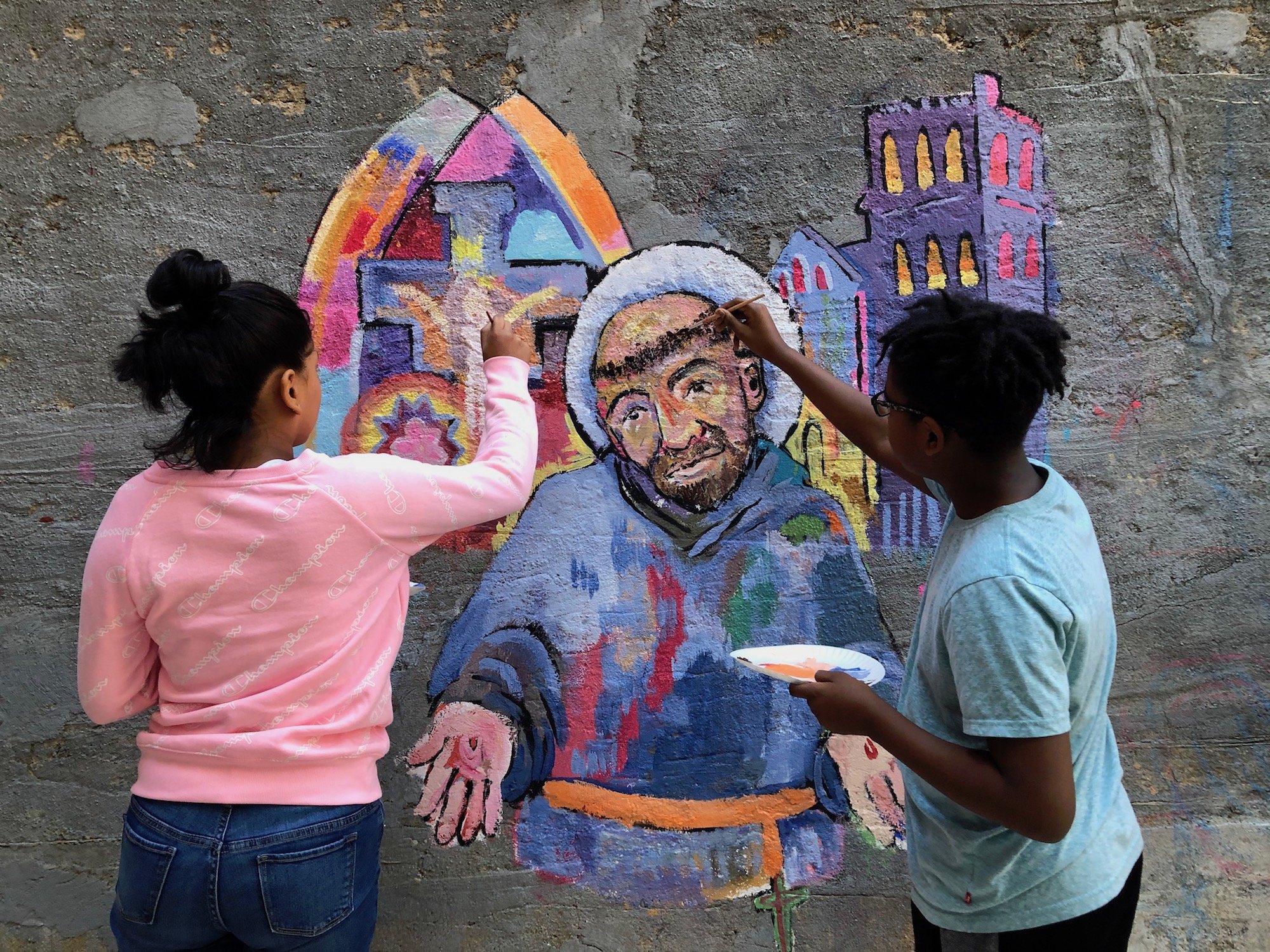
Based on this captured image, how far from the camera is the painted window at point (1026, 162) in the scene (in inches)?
94.4

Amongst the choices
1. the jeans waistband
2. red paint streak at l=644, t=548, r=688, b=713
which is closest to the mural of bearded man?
red paint streak at l=644, t=548, r=688, b=713

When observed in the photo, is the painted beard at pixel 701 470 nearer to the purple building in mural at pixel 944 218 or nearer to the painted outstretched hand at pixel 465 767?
the purple building in mural at pixel 944 218

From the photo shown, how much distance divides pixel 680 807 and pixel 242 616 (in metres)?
1.41

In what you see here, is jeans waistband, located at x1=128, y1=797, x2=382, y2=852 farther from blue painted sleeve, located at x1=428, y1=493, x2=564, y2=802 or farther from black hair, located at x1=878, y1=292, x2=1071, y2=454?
black hair, located at x1=878, y1=292, x2=1071, y2=454

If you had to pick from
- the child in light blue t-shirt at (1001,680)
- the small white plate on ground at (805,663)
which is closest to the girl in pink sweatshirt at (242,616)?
the small white plate on ground at (805,663)

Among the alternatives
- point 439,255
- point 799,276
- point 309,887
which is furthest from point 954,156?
point 309,887

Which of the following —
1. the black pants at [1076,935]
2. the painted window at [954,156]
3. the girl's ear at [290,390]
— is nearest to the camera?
the black pants at [1076,935]

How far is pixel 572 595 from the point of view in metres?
2.47

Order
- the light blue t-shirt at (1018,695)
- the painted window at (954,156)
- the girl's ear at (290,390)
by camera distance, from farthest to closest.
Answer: the painted window at (954,156), the girl's ear at (290,390), the light blue t-shirt at (1018,695)

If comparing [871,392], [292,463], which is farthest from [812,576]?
[292,463]

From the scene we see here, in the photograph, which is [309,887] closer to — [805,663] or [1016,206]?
[805,663]

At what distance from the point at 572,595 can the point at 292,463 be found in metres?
1.10

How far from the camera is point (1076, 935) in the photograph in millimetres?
1409

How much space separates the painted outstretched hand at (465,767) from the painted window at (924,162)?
6.04ft
